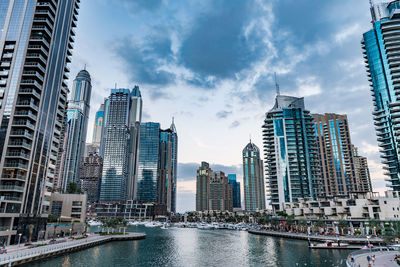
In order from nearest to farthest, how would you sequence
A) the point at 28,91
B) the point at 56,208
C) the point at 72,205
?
the point at 28,91 → the point at 72,205 → the point at 56,208

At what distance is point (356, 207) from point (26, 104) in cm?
13497

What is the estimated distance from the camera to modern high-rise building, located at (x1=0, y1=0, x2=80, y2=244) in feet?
262

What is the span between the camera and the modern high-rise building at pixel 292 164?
184 meters

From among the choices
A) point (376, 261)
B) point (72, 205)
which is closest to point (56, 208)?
point (72, 205)

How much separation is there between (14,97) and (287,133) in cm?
16583

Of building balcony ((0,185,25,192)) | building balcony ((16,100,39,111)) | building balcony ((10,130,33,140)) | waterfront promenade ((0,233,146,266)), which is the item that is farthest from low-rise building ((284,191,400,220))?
building balcony ((16,100,39,111))

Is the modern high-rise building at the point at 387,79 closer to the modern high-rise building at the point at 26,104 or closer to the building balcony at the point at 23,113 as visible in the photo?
the modern high-rise building at the point at 26,104

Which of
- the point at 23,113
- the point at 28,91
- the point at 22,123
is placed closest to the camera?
the point at 22,123

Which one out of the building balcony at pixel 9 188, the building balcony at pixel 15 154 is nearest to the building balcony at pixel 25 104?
the building balcony at pixel 15 154

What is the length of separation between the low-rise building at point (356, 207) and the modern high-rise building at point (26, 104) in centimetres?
12477

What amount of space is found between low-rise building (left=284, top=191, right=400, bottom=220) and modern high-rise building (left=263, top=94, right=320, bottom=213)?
24464 millimetres

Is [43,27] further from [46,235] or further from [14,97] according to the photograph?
[46,235]

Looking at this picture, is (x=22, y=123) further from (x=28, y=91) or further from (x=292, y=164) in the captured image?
(x=292, y=164)

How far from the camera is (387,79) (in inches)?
6678
